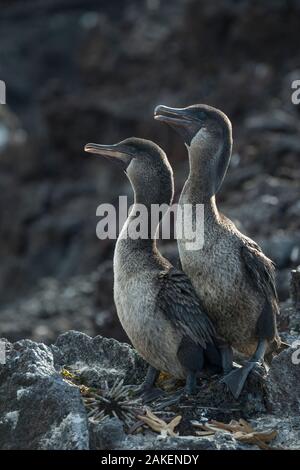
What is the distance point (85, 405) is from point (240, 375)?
1.17 metres

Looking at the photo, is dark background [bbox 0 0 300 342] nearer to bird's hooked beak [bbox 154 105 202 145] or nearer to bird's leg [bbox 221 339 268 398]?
bird's hooked beak [bbox 154 105 202 145]

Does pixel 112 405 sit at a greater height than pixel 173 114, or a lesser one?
lesser

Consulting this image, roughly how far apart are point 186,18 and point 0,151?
265 inches

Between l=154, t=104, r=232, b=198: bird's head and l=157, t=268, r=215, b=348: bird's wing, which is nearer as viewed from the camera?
l=157, t=268, r=215, b=348: bird's wing

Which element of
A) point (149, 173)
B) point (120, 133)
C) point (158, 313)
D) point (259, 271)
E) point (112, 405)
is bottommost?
point (112, 405)

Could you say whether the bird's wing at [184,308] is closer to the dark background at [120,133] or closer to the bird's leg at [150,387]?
the bird's leg at [150,387]

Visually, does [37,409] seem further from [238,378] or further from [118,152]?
[118,152]

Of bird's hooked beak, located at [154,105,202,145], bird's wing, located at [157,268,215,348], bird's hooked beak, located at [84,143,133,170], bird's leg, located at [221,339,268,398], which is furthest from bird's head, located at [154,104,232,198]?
bird's leg, located at [221,339,268,398]

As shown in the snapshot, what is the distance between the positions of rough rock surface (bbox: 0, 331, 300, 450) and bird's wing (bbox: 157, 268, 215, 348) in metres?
0.39

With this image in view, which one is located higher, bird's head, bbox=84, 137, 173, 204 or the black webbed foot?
bird's head, bbox=84, 137, 173, 204

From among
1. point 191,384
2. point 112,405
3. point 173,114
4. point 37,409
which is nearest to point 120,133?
point 173,114

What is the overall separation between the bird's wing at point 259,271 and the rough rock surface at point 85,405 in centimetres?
56

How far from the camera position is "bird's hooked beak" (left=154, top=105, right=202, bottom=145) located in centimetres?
830

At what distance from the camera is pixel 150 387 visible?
7730mm
